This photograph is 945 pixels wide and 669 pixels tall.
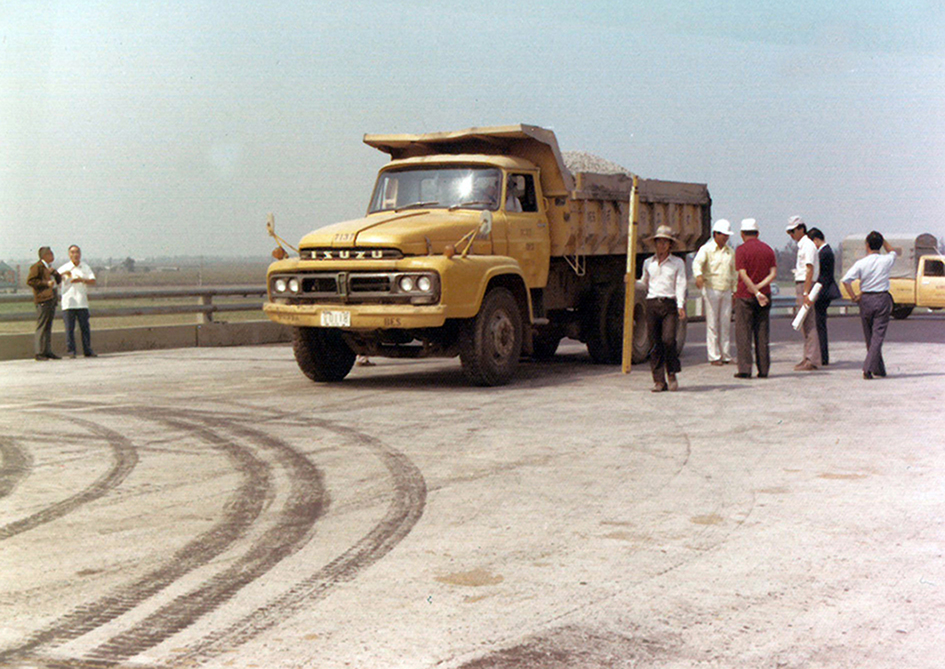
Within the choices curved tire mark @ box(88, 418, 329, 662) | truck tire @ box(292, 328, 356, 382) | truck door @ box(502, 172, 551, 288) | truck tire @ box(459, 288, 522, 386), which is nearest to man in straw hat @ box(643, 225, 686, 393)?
truck tire @ box(459, 288, 522, 386)

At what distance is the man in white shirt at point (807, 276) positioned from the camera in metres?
14.8

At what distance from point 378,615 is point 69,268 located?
1503cm

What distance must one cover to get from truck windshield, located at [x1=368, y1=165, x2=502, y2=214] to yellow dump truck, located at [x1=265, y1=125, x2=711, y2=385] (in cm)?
2

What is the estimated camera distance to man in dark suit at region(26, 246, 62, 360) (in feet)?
58.4

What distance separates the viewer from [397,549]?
5875 millimetres

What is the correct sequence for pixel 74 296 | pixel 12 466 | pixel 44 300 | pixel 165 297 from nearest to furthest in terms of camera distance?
pixel 12 466
pixel 44 300
pixel 74 296
pixel 165 297

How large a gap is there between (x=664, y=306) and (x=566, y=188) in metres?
2.71

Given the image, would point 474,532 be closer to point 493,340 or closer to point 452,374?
point 493,340

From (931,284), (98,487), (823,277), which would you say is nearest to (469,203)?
(823,277)

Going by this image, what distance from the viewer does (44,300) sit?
17.8 meters

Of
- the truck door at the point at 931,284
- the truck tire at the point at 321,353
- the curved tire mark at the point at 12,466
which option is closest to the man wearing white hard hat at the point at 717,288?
the truck tire at the point at 321,353

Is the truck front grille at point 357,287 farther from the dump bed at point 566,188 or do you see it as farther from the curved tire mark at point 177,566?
the curved tire mark at point 177,566

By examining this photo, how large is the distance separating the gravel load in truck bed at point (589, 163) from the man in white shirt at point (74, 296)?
7802mm

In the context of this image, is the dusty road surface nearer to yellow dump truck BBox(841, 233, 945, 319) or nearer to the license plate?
the license plate
